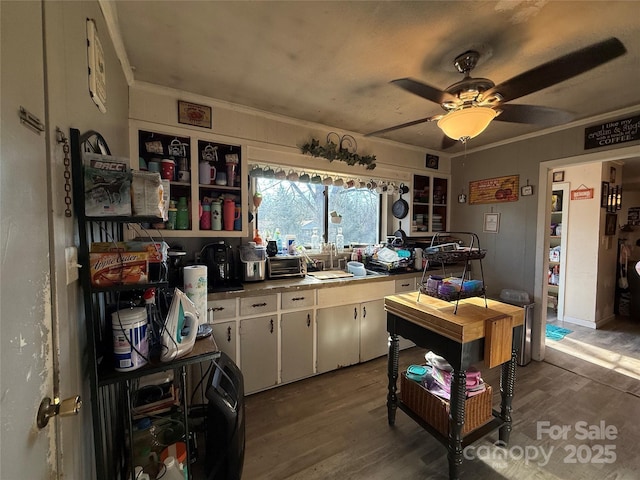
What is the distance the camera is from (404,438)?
1.81 metres

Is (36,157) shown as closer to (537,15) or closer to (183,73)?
(183,73)

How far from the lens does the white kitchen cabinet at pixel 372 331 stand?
2738mm

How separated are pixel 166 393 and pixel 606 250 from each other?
5424 mm

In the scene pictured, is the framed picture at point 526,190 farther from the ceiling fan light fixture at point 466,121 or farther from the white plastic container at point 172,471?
the white plastic container at point 172,471

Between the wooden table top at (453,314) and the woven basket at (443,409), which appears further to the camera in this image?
the woven basket at (443,409)

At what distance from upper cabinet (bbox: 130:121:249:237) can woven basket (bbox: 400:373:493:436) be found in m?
1.75

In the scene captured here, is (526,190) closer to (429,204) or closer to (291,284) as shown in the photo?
(429,204)

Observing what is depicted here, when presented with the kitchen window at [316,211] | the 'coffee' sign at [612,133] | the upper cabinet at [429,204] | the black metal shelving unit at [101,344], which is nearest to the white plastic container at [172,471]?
the black metal shelving unit at [101,344]

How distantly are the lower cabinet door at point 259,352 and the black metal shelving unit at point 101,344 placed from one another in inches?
34.3

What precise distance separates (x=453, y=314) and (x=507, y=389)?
644 millimetres

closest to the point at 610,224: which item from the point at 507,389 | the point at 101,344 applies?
the point at 507,389

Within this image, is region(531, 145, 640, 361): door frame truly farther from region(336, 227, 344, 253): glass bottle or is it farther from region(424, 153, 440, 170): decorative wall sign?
region(336, 227, 344, 253): glass bottle

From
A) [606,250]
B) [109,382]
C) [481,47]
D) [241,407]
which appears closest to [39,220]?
[109,382]

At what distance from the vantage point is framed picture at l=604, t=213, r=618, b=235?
3.86 meters
